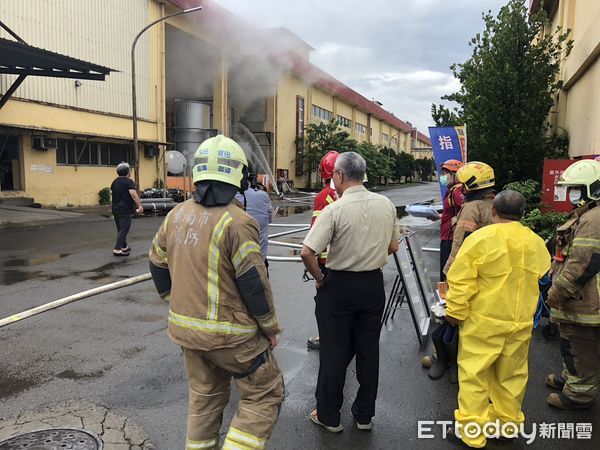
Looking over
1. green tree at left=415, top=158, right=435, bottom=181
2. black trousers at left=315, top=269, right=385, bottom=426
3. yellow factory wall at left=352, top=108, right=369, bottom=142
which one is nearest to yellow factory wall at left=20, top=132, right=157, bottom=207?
black trousers at left=315, top=269, right=385, bottom=426

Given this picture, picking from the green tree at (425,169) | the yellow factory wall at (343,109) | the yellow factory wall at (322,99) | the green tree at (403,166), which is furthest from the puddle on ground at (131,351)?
Result: the green tree at (425,169)

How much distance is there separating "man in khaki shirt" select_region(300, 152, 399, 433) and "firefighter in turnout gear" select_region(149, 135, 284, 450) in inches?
26.0

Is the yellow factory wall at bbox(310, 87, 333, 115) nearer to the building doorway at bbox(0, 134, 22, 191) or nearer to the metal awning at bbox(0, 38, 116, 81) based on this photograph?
the building doorway at bbox(0, 134, 22, 191)

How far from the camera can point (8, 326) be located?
4.80 metres

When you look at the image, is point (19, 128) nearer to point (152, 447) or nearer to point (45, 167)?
point (45, 167)

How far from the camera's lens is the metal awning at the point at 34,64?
11.8 meters

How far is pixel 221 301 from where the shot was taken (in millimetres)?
2230

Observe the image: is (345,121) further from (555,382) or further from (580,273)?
(580,273)

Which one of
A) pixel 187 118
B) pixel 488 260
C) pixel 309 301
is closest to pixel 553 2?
pixel 309 301

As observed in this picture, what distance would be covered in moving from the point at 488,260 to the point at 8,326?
4.60 m

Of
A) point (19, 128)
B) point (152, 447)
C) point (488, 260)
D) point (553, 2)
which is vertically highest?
point (553, 2)

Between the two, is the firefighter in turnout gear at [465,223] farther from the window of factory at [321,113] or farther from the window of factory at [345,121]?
the window of factory at [345,121]

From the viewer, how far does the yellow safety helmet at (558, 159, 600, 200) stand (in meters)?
3.08

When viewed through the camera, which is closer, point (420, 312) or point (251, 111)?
point (420, 312)
